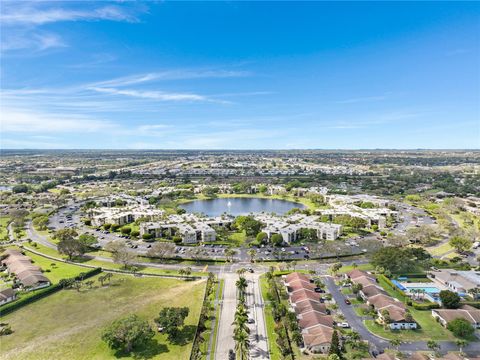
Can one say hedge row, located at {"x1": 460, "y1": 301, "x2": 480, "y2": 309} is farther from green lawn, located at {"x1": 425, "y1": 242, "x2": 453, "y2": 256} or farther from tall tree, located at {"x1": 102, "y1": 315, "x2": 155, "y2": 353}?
tall tree, located at {"x1": 102, "y1": 315, "x2": 155, "y2": 353}

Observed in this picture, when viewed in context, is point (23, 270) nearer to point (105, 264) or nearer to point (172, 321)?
point (105, 264)

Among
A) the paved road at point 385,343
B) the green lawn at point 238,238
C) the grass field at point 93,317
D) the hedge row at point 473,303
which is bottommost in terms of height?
the grass field at point 93,317

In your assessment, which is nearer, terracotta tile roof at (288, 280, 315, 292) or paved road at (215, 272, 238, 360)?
paved road at (215, 272, 238, 360)

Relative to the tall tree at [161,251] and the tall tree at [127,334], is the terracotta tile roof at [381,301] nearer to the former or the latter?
the tall tree at [127,334]

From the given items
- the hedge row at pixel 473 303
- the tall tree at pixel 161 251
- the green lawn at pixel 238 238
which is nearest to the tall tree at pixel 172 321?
the tall tree at pixel 161 251

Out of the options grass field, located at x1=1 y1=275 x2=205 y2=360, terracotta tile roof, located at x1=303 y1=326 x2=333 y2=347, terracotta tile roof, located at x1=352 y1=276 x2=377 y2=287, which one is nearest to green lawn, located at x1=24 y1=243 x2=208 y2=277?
grass field, located at x1=1 y1=275 x2=205 y2=360

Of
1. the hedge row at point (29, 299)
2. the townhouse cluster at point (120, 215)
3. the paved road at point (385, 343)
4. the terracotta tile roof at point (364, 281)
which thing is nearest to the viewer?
the paved road at point (385, 343)
